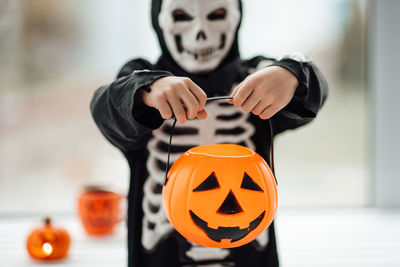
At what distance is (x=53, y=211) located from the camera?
1.33 metres

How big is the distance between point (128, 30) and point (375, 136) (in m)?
0.86

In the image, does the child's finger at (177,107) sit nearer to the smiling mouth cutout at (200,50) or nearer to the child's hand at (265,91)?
the child's hand at (265,91)

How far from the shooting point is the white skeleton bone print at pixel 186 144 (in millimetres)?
709

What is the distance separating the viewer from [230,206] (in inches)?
20.3

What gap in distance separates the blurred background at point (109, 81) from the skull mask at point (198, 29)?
58cm

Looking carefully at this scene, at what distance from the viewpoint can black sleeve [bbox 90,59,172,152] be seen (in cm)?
57

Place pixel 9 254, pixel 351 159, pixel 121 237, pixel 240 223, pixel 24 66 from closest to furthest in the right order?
pixel 240 223
pixel 9 254
pixel 121 237
pixel 24 66
pixel 351 159

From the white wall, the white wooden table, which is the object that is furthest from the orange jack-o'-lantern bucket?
the white wall

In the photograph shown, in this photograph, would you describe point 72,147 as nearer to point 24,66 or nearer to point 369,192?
point 24,66

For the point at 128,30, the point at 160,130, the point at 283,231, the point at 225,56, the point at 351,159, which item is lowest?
the point at 283,231

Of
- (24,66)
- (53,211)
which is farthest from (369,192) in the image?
(24,66)

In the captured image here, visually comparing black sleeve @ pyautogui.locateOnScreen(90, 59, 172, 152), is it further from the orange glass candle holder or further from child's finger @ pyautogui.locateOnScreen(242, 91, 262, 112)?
the orange glass candle holder

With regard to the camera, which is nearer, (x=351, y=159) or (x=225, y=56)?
(x=225, y=56)

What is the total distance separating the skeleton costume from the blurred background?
544mm
